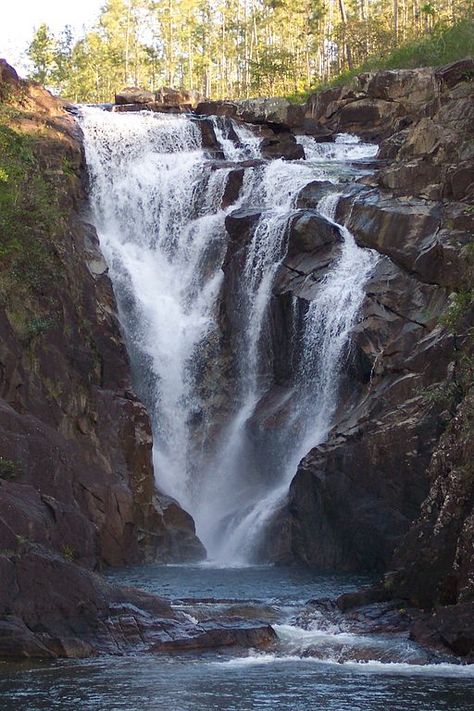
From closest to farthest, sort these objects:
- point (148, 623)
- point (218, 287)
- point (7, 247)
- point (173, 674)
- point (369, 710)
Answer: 1. point (369, 710)
2. point (173, 674)
3. point (148, 623)
4. point (7, 247)
5. point (218, 287)

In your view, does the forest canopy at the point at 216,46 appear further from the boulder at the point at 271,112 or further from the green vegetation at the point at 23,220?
the green vegetation at the point at 23,220

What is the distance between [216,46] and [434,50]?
1614 inches

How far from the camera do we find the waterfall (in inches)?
1362

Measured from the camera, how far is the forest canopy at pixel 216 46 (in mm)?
81562

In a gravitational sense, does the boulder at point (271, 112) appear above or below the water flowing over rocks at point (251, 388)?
above

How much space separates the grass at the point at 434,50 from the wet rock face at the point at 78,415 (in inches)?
1086

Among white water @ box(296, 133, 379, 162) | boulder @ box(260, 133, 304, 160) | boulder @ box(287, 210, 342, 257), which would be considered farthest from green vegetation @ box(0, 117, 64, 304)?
white water @ box(296, 133, 379, 162)

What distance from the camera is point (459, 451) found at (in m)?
23.2

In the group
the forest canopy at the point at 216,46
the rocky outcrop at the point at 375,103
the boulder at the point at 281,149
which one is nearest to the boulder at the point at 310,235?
the boulder at the point at 281,149

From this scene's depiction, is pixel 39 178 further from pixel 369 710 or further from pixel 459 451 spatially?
pixel 369 710

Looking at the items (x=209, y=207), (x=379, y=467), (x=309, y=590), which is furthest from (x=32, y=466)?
(x=209, y=207)

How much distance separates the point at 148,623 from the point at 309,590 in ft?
20.7

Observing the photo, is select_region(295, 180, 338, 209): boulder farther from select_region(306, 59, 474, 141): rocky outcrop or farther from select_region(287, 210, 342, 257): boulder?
select_region(306, 59, 474, 141): rocky outcrop

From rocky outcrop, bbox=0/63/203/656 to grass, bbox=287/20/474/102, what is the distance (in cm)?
2691
